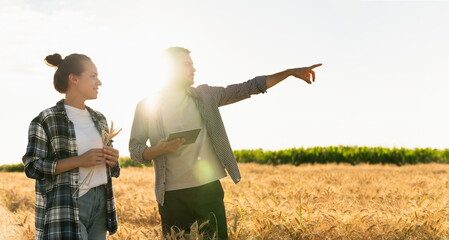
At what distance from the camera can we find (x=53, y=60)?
3.44 m

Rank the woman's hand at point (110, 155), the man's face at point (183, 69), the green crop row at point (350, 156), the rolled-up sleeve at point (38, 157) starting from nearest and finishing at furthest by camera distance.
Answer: the rolled-up sleeve at point (38, 157)
the woman's hand at point (110, 155)
the man's face at point (183, 69)
the green crop row at point (350, 156)

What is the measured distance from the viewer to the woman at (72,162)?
124 inches

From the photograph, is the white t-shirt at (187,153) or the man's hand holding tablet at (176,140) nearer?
the man's hand holding tablet at (176,140)

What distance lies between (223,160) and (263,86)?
2.69 feet

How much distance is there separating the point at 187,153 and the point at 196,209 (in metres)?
0.56

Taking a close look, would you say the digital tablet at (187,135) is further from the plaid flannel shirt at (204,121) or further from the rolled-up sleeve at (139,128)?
the rolled-up sleeve at (139,128)

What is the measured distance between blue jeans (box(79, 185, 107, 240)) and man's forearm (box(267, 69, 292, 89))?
1.82 m

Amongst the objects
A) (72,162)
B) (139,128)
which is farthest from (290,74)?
(72,162)

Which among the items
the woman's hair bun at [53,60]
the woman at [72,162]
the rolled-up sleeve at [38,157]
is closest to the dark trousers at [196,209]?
the woman at [72,162]

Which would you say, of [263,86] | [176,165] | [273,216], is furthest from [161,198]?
[273,216]

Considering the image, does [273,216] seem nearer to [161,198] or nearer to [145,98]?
[161,198]

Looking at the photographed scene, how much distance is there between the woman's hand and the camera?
3.26 meters

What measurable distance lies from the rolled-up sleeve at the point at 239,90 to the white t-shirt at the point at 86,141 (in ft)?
→ 4.07

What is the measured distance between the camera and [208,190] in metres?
3.89
